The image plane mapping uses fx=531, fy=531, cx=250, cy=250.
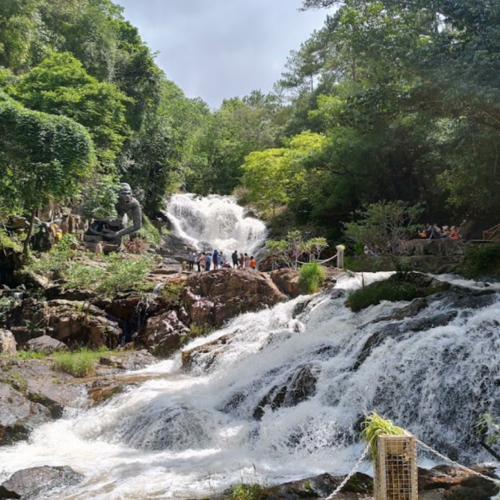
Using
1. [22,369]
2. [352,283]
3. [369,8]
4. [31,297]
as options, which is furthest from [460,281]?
[31,297]

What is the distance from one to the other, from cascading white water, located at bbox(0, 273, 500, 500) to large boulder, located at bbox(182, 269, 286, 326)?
4.34m

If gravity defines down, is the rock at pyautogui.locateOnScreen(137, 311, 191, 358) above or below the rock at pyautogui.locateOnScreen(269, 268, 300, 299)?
below

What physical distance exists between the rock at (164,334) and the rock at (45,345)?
7.91ft

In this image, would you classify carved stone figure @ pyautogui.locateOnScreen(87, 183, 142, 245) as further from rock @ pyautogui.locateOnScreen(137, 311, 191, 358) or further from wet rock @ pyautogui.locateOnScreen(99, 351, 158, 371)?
wet rock @ pyautogui.locateOnScreen(99, 351, 158, 371)

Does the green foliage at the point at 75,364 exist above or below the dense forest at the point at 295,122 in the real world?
below

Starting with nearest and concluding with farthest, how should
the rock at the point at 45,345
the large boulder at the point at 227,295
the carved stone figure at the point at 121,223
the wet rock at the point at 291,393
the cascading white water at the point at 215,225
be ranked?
the wet rock at the point at 291,393 < the rock at the point at 45,345 < the large boulder at the point at 227,295 < the carved stone figure at the point at 121,223 < the cascading white water at the point at 215,225

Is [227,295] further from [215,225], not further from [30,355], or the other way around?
[215,225]

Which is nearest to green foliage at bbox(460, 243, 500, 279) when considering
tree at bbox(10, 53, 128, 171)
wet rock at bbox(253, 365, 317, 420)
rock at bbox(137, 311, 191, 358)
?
wet rock at bbox(253, 365, 317, 420)

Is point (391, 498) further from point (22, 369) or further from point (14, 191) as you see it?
point (14, 191)

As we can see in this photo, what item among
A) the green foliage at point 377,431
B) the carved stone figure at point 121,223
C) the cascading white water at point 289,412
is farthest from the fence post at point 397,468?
the carved stone figure at point 121,223

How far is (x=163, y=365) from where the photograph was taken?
48.1ft

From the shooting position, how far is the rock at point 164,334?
15766 millimetres

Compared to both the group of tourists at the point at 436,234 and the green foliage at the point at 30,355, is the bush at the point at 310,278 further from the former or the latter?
the green foliage at the point at 30,355

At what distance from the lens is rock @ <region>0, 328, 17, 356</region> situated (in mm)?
14102
